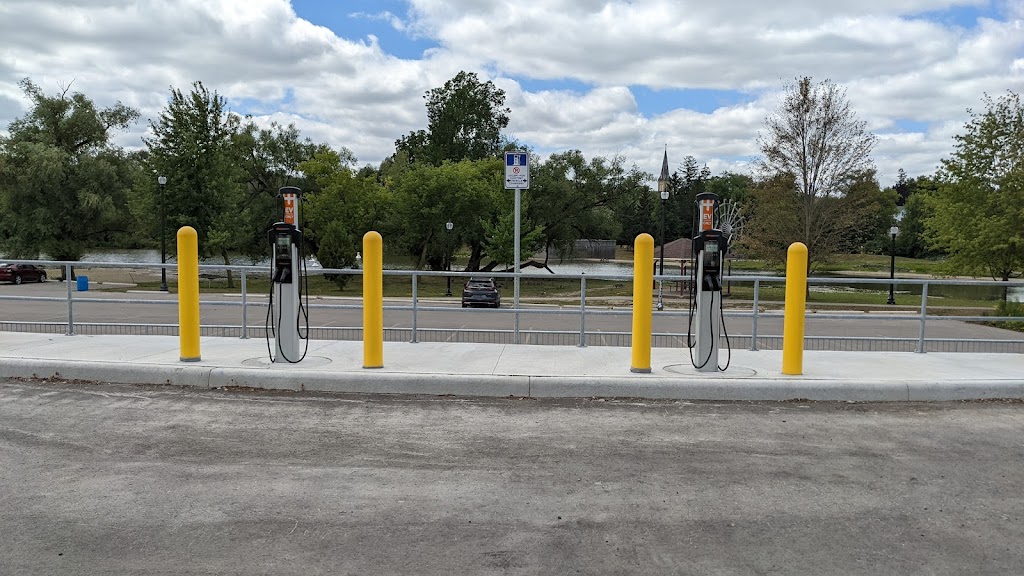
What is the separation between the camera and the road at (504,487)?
3635mm

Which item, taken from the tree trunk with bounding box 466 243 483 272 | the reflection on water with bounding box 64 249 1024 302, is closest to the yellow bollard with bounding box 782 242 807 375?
the reflection on water with bounding box 64 249 1024 302

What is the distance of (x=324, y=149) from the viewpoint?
149 ft

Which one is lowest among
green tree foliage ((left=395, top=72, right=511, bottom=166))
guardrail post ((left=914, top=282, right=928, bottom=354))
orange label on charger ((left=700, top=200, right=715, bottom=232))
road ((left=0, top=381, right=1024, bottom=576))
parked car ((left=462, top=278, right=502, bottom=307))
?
parked car ((left=462, top=278, right=502, bottom=307))

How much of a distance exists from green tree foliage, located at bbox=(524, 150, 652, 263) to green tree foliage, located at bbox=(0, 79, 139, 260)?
3033 cm

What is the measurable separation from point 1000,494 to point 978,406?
2.90 metres

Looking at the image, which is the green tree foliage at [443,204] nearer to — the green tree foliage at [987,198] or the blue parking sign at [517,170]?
the green tree foliage at [987,198]

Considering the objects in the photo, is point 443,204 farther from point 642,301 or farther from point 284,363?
point 642,301

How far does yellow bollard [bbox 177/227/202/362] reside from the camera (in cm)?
811

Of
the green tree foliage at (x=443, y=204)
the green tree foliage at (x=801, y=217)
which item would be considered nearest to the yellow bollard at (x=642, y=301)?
the green tree foliage at (x=801, y=217)

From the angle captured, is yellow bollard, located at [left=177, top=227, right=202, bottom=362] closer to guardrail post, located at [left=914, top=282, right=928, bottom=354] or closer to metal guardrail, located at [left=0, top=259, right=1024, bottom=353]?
metal guardrail, located at [left=0, top=259, right=1024, bottom=353]

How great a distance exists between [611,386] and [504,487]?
9.50 feet

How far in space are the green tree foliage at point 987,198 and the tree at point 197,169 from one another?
3424 cm

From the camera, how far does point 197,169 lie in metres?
39.4

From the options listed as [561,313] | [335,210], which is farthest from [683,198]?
[561,313]
